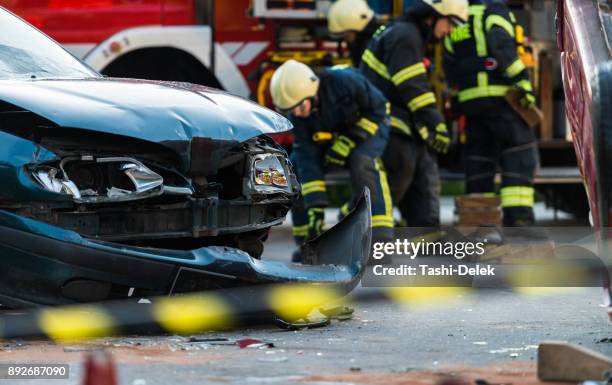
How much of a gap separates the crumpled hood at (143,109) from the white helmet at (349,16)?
15.6 ft

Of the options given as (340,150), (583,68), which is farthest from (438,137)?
(583,68)

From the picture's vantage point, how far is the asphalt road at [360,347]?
16.6ft

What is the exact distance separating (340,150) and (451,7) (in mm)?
1437

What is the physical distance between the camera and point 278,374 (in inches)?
199

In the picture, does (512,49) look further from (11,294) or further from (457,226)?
(11,294)

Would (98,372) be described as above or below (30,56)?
below

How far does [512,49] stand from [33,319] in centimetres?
523

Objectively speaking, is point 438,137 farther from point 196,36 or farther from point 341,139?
point 196,36

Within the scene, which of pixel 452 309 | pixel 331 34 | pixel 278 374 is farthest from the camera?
pixel 331 34

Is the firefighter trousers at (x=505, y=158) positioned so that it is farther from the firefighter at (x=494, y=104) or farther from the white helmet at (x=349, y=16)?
the white helmet at (x=349, y=16)

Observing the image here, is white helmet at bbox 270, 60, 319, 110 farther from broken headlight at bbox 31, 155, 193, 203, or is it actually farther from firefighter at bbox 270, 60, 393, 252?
broken headlight at bbox 31, 155, 193, 203

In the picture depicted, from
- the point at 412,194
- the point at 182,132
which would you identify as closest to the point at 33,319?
the point at 182,132

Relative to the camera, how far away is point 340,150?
911 cm

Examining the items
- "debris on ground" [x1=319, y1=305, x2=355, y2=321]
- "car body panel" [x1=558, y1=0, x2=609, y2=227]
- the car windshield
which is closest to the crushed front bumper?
"debris on ground" [x1=319, y1=305, x2=355, y2=321]
